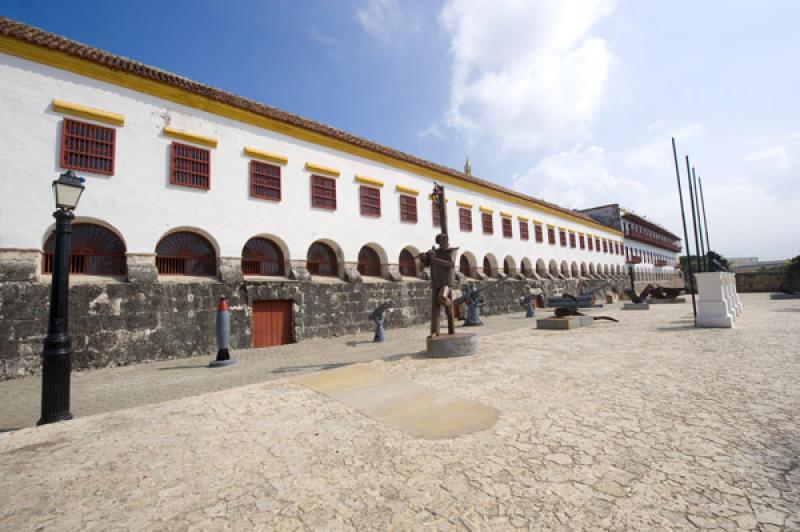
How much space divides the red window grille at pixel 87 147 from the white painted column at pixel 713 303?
14.9m

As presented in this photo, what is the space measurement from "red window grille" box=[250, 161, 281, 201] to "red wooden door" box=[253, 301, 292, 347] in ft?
11.1

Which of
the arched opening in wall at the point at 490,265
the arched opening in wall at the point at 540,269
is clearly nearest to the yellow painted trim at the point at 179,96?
the arched opening in wall at the point at 490,265

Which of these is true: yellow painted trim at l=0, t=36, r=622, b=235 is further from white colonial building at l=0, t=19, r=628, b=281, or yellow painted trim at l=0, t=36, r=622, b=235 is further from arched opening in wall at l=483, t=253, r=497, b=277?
arched opening in wall at l=483, t=253, r=497, b=277

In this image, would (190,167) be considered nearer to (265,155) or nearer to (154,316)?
(265,155)

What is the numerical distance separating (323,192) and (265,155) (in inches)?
88.2

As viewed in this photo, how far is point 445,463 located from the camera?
8.22 ft

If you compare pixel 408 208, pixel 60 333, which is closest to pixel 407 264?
pixel 408 208

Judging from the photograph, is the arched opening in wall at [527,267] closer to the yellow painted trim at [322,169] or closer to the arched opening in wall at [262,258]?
the yellow painted trim at [322,169]

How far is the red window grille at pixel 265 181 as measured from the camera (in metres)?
10.3

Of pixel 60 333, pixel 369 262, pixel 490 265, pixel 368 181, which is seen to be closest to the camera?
pixel 60 333

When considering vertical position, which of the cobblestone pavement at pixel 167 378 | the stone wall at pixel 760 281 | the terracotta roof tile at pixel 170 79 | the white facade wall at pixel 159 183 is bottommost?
the cobblestone pavement at pixel 167 378

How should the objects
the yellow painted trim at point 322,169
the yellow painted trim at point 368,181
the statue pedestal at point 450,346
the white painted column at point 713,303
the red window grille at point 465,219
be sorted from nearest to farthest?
the statue pedestal at point 450,346 → the white painted column at point 713,303 → the yellow painted trim at point 322,169 → the yellow painted trim at point 368,181 → the red window grille at point 465,219

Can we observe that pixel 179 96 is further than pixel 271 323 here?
No

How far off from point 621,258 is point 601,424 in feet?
129
